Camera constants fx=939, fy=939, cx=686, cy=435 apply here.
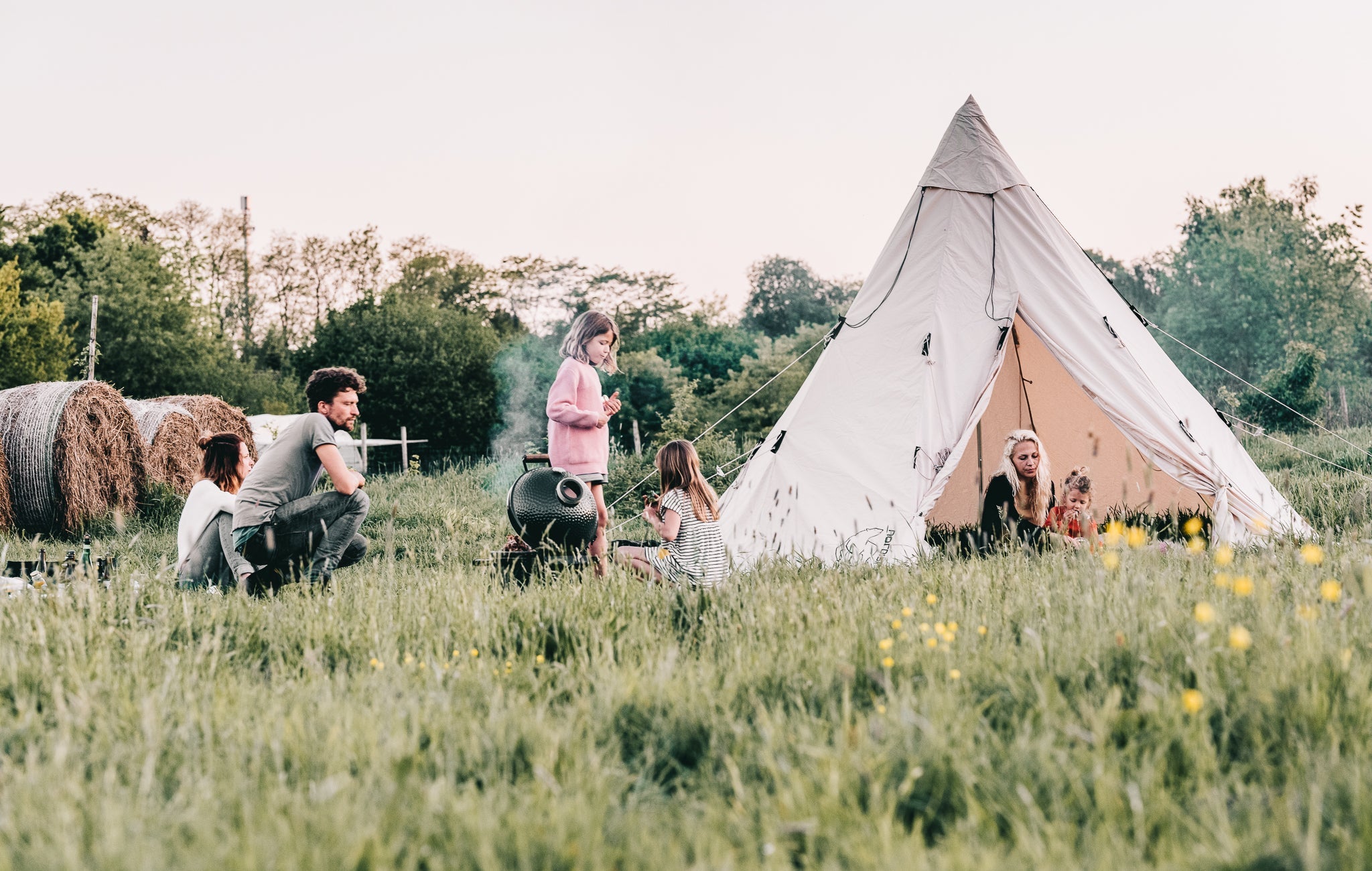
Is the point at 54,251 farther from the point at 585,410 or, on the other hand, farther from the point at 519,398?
the point at 585,410

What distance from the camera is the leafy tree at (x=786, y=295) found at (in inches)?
1795


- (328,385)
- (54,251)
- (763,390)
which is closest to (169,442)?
(328,385)

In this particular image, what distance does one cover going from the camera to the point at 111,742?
1911 millimetres

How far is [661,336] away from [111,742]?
35.8 metres

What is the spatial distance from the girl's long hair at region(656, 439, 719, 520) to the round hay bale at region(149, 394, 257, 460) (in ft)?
28.7

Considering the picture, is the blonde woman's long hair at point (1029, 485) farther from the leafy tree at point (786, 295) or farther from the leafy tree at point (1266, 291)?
the leafy tree at point (786, 295)

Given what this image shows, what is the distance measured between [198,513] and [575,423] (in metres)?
1.87

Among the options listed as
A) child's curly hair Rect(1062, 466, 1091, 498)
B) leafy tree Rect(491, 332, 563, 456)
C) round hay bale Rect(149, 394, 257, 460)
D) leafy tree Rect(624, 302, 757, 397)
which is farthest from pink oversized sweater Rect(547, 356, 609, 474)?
leafy tree Rect(624, 302, 757, 397)

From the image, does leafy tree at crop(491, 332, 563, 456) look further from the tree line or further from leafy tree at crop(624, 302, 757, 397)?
leafy tree at crop(624, 302, 757, 397)

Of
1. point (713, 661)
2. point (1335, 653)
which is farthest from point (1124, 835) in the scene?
point (713, 661)

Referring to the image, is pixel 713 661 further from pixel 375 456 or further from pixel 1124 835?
pixel 375 456

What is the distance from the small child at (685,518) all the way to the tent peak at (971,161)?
112 inches

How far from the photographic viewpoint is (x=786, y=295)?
46500 mm

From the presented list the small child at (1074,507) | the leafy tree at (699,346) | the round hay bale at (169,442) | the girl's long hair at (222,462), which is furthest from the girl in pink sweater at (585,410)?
the leafy tree at (699,346)
